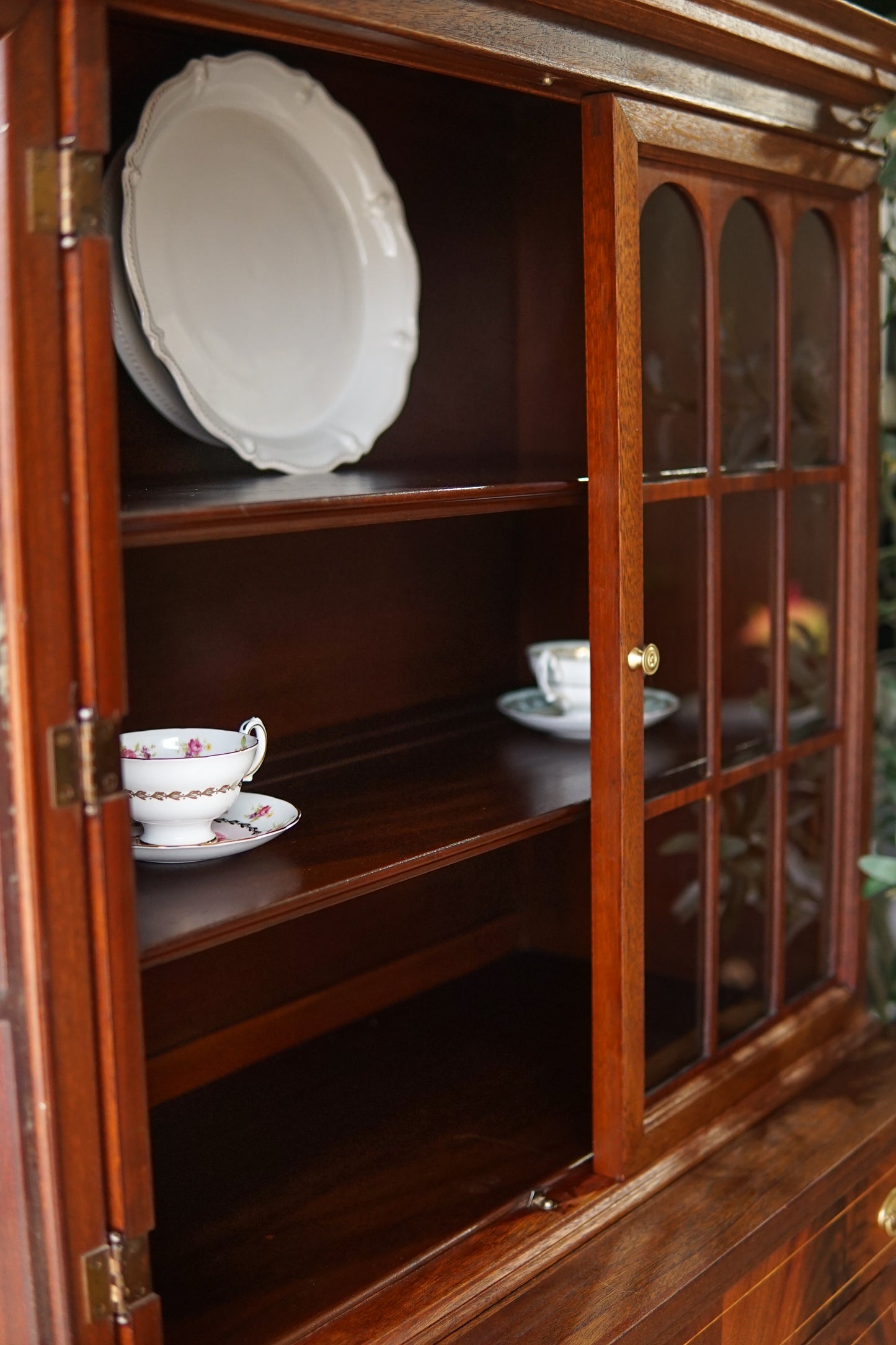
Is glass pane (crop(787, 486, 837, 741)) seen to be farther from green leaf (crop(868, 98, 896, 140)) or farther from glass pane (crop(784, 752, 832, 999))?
green leaf (crop(868, 98, 896, 140))

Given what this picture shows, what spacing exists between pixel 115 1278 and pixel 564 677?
893 millimetres

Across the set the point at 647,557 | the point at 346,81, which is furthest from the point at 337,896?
the point at 346,81

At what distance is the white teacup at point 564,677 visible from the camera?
1635 millimetres

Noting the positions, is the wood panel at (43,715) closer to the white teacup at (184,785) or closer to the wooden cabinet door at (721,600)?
the white teacup at (184,785)

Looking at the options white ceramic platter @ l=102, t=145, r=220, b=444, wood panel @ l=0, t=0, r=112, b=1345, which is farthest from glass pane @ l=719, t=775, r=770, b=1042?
wood panel @ l=0, t=0, r=112, b=1345

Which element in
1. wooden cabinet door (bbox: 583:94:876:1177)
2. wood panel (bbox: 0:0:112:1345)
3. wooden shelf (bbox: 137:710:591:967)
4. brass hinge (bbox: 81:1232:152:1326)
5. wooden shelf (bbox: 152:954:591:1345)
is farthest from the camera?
wooden cabinet door (bbox: 583:94:876:1177)

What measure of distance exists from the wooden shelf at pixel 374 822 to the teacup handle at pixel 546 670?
0.20 ft

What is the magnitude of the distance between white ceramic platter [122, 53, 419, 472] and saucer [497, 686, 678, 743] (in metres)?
0.40

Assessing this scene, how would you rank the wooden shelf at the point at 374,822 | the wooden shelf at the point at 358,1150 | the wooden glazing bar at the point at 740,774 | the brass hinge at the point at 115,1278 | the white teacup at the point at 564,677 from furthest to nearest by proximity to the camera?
1. the white teacup at the point at 564,677
2. the wooden glazing bar at the point at 740,774
3. the wooden shelf at the point at 358,1150
4. the wooden shelf at the point at 374,822
5. the brass hinge at the point at 115,1278

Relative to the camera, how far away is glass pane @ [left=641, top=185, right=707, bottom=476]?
53.4 inches

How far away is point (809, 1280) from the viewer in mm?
1486

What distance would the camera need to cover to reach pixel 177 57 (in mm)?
1392

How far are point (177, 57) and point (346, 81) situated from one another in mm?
255

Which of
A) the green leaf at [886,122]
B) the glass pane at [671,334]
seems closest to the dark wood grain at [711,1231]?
the glass pane at [671,334]
